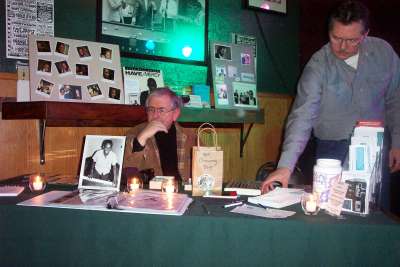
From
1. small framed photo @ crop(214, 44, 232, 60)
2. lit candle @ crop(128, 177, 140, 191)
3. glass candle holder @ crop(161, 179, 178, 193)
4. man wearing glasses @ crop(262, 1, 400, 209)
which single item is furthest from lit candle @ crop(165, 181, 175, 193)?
small framed photo @ crop(214, 44, 232, 60)

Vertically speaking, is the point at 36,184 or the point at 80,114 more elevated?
the point at 80,114

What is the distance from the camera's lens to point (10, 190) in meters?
1.46

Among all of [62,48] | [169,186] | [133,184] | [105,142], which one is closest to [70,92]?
[62,48]

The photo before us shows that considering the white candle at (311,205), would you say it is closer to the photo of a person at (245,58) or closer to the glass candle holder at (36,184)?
the glass candle holder at (36,184)

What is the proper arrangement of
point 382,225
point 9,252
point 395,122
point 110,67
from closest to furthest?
point 382,225 < point 9,252 < point 395,122 < point 110,67

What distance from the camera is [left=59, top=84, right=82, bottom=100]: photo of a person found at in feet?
7.50

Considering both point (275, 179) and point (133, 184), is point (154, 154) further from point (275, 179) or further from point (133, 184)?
point (275, 179)

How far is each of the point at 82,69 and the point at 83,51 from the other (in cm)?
12

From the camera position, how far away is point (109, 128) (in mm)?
2740

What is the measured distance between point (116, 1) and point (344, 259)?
2.30 meters

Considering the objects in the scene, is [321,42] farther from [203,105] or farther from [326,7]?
[203,105]

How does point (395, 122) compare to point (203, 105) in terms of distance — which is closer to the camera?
point (395, 122)

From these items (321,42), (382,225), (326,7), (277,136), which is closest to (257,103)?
(277,136)

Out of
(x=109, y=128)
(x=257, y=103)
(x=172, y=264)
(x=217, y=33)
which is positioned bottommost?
(x=172, y=264)
